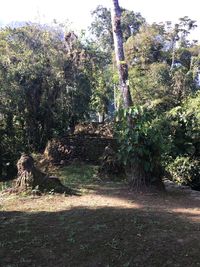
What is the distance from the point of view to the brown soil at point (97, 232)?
4.99 m

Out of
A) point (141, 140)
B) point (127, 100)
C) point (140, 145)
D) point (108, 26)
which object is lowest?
point (140, 145)

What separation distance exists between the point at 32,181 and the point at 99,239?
3490 mm

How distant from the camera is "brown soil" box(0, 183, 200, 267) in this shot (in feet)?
16.4

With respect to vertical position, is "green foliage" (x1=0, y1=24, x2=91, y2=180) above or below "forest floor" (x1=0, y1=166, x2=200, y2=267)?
above

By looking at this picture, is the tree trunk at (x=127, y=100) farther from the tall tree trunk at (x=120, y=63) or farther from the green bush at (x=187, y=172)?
the green bush at (x=187, y=172)

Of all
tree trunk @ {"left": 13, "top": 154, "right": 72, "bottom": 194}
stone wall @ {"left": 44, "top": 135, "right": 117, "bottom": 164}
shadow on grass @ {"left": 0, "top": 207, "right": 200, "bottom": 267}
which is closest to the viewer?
shadow on grass @ {"left": 0, "top": 207, "right": 200, "bottom": 267}

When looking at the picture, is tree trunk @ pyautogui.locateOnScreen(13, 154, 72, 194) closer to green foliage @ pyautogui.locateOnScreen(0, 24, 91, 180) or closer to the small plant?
the small plant

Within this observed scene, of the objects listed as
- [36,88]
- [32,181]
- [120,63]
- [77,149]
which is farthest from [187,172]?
[36,88]

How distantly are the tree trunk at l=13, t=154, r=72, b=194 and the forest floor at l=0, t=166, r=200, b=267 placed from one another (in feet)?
1.05

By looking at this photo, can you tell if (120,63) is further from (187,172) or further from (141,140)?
(187,172)

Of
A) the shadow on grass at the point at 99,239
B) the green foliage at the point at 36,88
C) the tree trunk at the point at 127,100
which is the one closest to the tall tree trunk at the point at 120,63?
the tree trunk at the point at 127,100

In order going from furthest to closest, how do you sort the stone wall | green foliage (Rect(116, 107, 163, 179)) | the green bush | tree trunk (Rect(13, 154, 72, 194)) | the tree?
the tree → the stone wall → the green bush → green foliage (Rect(116, 107, 163, 179)) → tree trunk (Rect(13, 154, 72, 194))

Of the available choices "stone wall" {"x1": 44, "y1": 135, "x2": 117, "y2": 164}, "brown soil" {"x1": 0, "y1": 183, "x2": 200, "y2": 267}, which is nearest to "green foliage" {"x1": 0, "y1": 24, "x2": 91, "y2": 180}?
"stone wall" {"x1": 44, "y1": 135, "x2": 117, "y2": 164}

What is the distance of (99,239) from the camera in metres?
5.57
